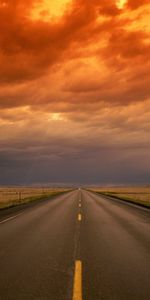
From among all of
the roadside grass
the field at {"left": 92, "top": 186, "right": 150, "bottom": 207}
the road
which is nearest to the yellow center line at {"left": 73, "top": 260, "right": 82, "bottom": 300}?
the road

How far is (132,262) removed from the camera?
24.3 feet

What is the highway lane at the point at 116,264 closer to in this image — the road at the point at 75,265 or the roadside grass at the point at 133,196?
the road at the point at 75,265

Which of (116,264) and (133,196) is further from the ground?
(116,264)

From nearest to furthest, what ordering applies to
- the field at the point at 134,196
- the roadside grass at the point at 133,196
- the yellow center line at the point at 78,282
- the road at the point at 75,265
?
the yellow center line at the point at 78,282 < the road at the point at 75,265 < the roadside grass at the point at 133,196 < the field at the point at 134,196

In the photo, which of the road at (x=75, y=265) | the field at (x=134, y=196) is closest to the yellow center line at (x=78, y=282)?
the road at (x=75, y=265)

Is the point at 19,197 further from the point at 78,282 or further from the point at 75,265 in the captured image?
the point at 78,282

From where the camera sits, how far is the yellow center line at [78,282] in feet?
16.7

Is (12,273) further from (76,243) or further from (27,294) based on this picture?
(76,243)

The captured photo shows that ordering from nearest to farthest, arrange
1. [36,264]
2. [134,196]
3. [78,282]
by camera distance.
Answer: [78,282] < [36,264] < [134,196]

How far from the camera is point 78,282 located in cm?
581

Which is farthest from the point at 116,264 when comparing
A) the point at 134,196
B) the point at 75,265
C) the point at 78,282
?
the point at 134,196

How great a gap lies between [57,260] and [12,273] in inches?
58.1

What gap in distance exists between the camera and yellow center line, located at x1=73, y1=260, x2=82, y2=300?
5098mm

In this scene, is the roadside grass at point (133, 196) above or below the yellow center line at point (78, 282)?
below
